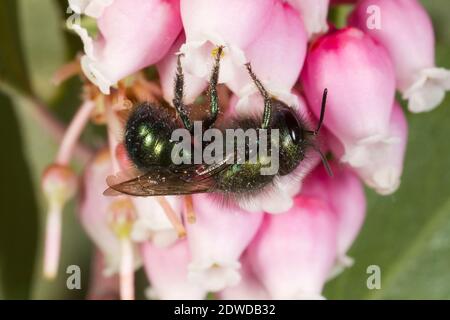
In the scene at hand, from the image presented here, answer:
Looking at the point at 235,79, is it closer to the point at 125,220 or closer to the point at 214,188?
the point at 214,188

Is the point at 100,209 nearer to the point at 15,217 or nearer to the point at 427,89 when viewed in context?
the point at 15,217

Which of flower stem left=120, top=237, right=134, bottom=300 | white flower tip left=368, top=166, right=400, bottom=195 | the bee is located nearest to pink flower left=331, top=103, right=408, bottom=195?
white flower tip left=368, top=166, right=400, bottom=195

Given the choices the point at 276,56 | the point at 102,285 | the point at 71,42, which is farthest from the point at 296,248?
the point at 71,42

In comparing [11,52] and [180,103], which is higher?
[11,52]

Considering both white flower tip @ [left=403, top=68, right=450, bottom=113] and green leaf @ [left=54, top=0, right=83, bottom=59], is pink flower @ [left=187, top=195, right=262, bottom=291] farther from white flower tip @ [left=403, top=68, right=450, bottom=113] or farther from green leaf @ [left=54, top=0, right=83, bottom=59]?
green leaf @ [left=54, top=0, right=83, bottom=59]

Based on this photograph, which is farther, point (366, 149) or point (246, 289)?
point (246, 289)

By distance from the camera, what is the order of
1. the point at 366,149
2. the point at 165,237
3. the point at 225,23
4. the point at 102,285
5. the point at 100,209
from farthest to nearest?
the point at 102,285 < the point at 100,209 < the point at 165,237 < the point at 366,149 < the point at 225,23

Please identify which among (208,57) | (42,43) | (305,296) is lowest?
(305,296)
